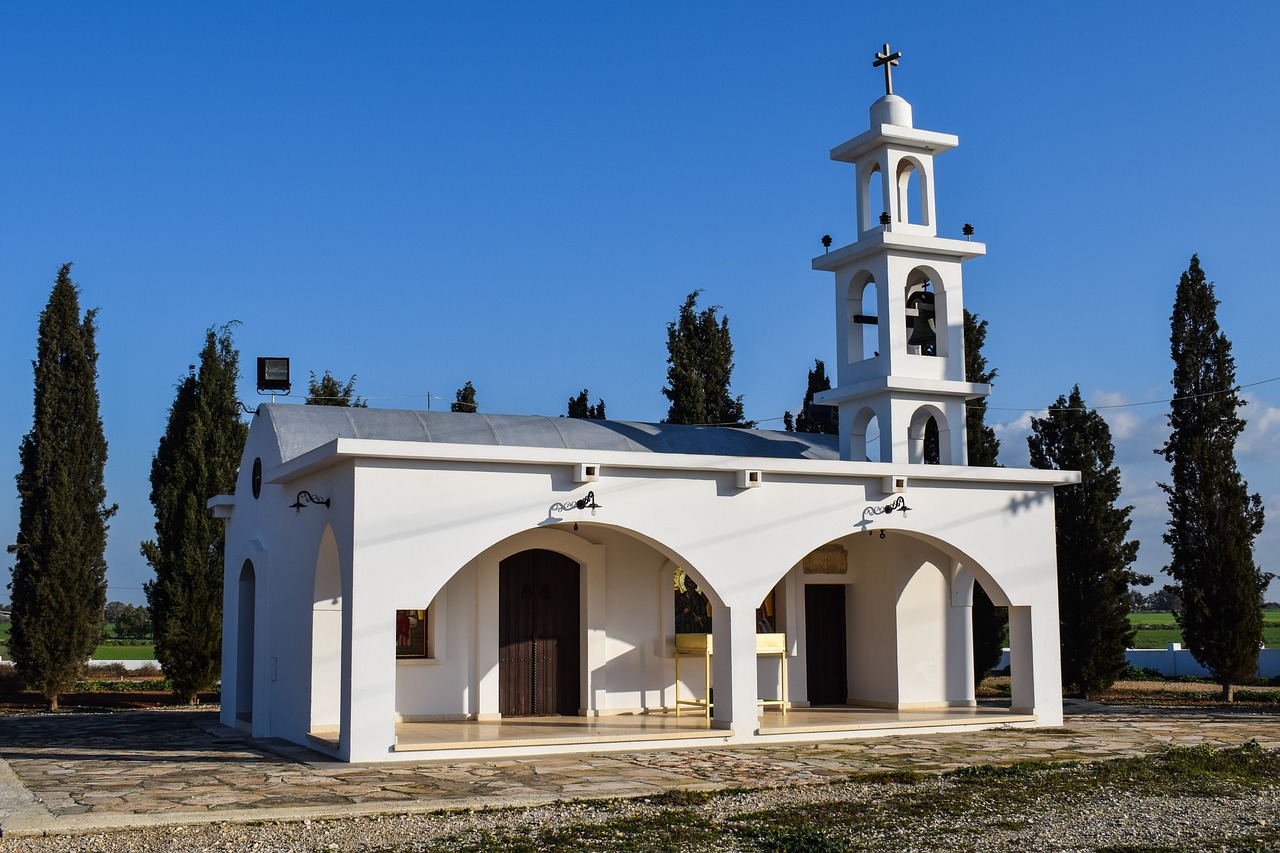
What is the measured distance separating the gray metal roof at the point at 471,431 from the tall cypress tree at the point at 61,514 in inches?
265

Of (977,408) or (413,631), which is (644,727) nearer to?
(413,631)

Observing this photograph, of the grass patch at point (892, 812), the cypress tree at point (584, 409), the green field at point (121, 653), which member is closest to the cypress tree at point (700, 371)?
the cypress tree at point (584, 409)

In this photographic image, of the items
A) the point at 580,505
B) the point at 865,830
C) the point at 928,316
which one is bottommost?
the point at 865,830

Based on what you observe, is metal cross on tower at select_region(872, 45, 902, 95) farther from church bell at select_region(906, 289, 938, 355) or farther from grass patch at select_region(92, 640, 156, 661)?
grass patch at select_region(92, 640, 156, 661)

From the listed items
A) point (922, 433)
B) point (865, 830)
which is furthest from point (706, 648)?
point (865, 830)

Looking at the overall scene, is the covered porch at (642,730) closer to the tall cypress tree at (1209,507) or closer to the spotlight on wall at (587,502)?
the spotlight on wall at (587,502)

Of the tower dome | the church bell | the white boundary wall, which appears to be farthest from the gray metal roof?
the white boundary wall

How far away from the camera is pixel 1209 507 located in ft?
69.7

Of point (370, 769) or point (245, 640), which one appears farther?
point (245, 640)

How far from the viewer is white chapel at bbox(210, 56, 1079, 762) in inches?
522

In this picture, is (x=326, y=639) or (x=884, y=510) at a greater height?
(x=884, y=510)

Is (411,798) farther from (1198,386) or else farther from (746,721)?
(1198,386)

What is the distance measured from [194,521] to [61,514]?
2.15 metres

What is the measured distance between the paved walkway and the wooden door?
3.23 meters
